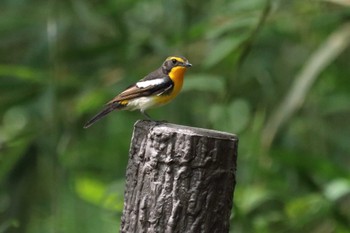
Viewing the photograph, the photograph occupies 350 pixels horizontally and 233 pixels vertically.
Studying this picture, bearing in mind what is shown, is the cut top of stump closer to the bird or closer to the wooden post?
→ the wooden post

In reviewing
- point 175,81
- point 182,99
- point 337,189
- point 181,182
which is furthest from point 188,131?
point 182,99

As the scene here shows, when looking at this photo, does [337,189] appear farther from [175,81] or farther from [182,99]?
[175,81]

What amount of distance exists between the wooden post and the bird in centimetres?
75

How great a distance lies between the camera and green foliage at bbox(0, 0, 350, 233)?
5293 mm

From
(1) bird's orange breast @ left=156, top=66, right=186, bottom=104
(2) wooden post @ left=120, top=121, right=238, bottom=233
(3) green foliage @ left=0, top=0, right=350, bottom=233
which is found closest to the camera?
(2) wooden post @ left=120, top=121, right=238, bottom=233

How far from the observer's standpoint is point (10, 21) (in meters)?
5.66

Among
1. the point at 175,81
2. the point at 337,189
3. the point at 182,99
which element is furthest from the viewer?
the point at 182,99

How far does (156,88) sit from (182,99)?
7.73 ft

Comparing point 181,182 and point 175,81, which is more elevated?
point 175,81

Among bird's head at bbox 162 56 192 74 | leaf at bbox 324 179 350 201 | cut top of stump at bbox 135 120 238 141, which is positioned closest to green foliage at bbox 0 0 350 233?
leaf at bbox 324 179 350 201

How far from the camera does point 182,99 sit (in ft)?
20.2

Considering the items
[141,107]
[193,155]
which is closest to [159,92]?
[141,107]

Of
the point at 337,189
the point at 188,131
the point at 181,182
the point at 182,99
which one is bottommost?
the point at 181,182

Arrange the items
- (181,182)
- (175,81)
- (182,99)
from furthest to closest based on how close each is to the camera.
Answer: (182,99)
(175,81)
(181,182)
